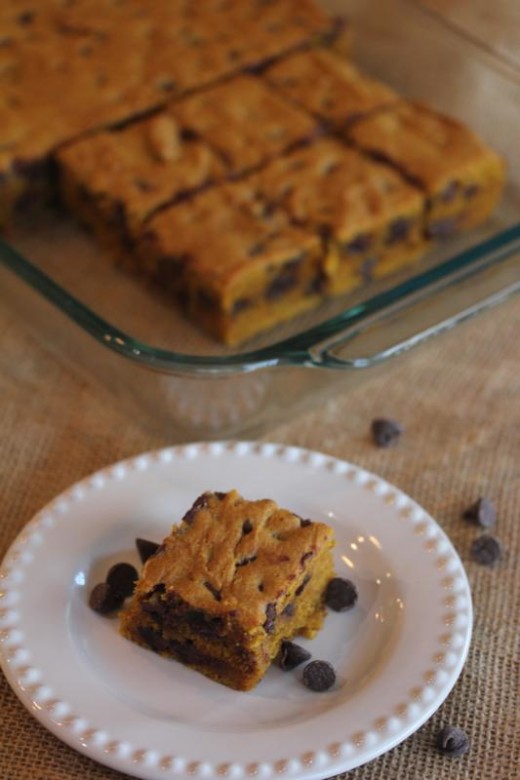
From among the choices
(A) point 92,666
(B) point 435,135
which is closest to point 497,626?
(A) point 92,666

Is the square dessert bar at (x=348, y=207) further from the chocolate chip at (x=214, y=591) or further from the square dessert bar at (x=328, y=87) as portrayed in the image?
the chocolate chip at (x=214, y=591)

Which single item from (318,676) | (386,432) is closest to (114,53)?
(386,432)

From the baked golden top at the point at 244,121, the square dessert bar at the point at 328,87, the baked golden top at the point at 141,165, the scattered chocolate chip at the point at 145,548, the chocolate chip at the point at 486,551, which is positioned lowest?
the chocolate chip at the point at 486,551

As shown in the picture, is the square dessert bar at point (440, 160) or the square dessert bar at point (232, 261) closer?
the square dessert bar at point (232, 261)

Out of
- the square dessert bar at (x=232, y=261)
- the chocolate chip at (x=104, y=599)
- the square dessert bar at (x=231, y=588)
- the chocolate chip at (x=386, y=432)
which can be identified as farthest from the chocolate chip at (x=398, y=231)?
the chocolate chip at (x=104, y=599)

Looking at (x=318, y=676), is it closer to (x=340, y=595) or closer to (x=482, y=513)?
(x=340, y=595)
